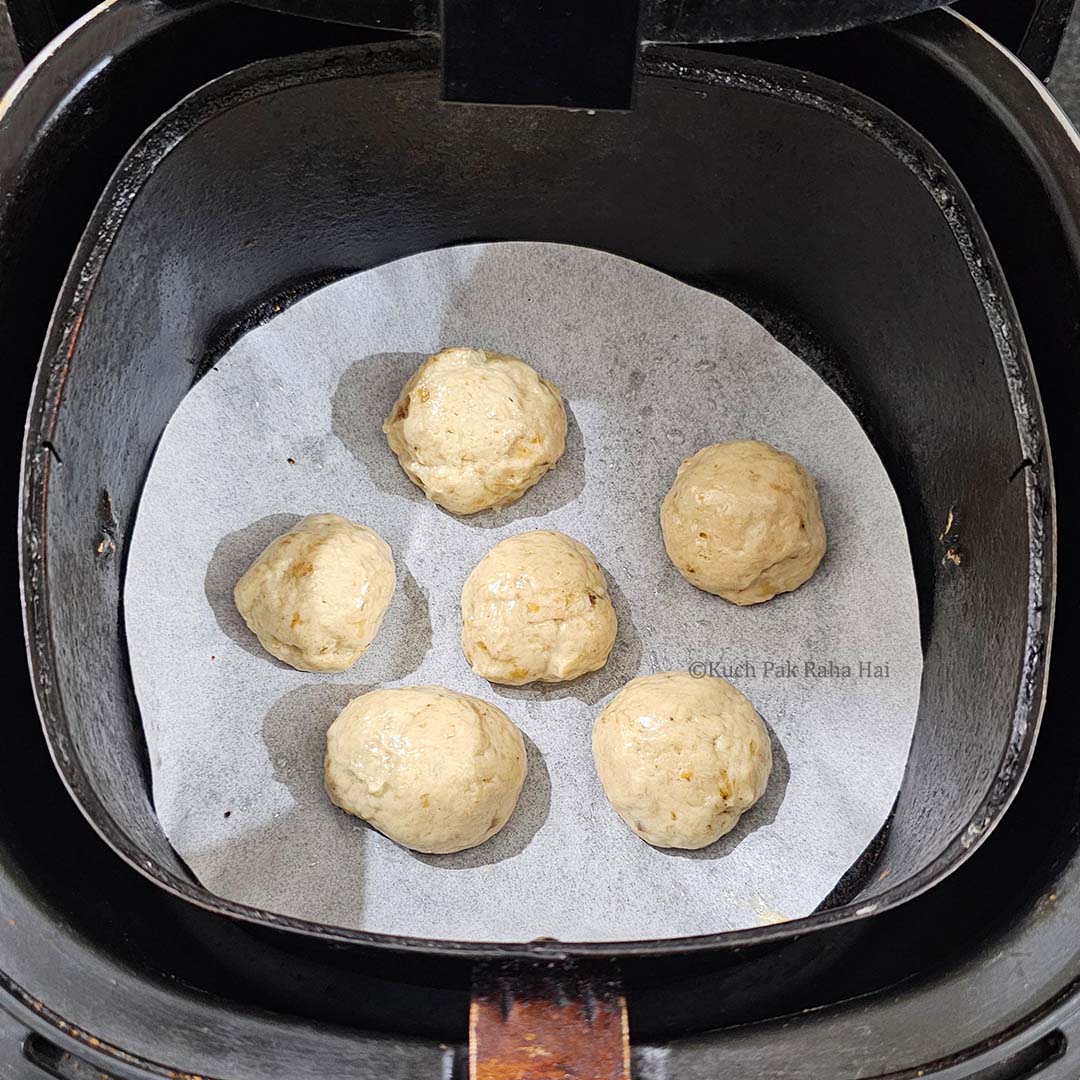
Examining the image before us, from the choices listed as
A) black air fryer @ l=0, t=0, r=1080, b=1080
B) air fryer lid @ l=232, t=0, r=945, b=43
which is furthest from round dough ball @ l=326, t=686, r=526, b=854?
air fryer lid @ l=232, t=0, r=945, b=43

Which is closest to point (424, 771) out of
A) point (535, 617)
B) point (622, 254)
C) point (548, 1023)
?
point (535, 617)

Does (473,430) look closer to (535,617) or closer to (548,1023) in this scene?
(535,617)

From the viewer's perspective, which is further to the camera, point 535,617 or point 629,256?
point 629,256

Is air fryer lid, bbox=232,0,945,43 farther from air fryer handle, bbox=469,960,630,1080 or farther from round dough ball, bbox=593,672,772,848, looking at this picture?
air fryer handle, bbox=469,960,630,1080

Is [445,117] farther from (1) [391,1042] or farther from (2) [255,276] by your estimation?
(1) [391,1042]

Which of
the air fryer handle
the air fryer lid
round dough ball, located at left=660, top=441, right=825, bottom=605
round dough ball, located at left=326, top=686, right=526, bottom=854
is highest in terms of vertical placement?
the air fryer lid

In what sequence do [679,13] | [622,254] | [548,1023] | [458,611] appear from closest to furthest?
[548,1023] → [679,13] → [458,611] → [622,254]

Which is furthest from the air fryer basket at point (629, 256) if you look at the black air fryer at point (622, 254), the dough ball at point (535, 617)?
the dough ball at point (535, 617)
